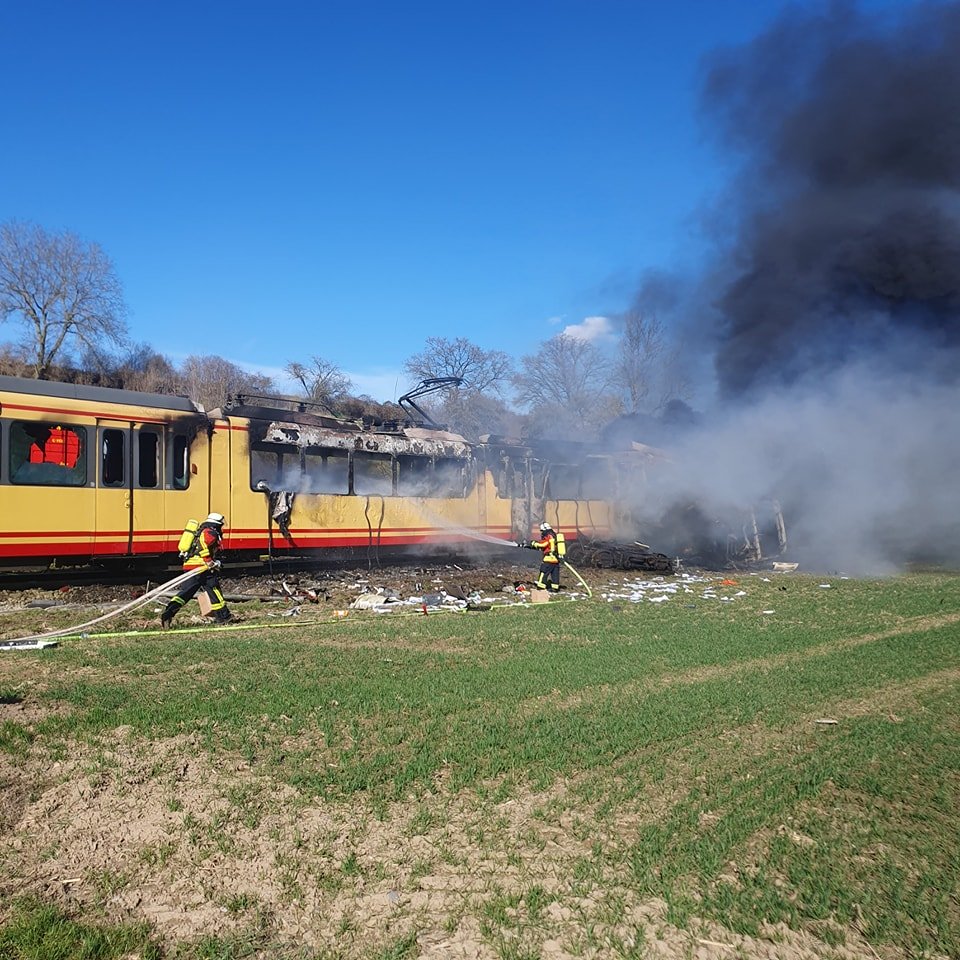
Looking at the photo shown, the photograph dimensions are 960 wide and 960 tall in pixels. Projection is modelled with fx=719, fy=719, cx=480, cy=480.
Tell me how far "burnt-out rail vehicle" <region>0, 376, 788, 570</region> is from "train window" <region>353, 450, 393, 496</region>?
24 millimetres

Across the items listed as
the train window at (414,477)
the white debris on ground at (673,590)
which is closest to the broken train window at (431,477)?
the train window at (414,477)

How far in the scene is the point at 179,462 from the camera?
1188 cm

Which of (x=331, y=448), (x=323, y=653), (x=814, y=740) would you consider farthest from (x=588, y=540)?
(x=814, y=740)

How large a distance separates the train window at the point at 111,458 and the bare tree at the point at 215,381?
3001 centimetres

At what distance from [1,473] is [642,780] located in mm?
10021

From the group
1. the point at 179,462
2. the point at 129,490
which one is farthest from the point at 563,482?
the point at 129,490

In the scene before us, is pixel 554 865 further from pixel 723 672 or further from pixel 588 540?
pixel 588 540

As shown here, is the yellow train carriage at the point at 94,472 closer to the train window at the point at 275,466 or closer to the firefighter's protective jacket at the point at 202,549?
the train window at the point at 275,466

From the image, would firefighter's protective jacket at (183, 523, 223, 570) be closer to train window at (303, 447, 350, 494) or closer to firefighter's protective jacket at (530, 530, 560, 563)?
train window at (303, 447, 350, 494)

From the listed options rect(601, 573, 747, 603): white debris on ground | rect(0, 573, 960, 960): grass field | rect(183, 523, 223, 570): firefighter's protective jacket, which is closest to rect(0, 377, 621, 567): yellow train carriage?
rect(183, 523, 223, 570): firefighter's protective jacket

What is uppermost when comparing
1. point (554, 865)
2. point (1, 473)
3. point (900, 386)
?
point (900, 386)

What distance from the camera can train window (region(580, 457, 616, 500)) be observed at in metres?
18.2

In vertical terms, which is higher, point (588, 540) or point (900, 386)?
point (900, 386)

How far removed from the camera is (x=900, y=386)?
15.2 metres
